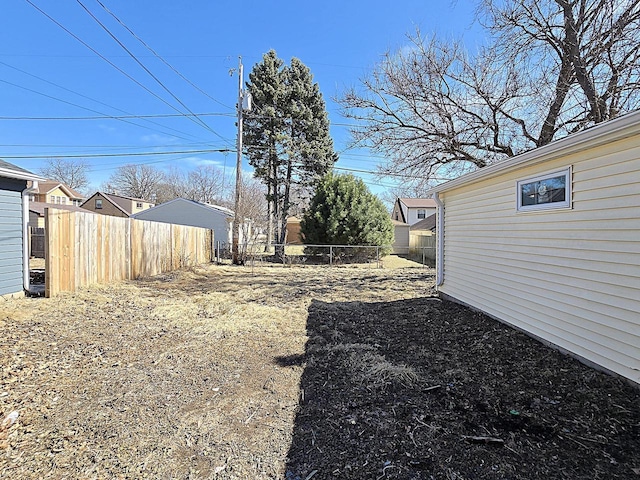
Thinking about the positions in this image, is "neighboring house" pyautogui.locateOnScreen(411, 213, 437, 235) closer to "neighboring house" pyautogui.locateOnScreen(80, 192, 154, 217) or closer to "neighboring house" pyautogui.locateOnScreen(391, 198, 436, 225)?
"neighboring house" pyautogui.locateOnScreen(391, 198, 436, 225)

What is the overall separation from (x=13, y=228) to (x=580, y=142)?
343 inches

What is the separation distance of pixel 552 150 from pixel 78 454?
5110 millimetres

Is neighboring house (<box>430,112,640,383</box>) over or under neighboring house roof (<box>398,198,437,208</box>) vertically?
under

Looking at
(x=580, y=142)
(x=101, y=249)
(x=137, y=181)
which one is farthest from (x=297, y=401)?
(x=137, y=181)

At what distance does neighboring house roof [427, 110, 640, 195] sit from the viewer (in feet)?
9.25

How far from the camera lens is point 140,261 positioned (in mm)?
9109

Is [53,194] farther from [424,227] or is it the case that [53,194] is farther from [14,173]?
[424,227]

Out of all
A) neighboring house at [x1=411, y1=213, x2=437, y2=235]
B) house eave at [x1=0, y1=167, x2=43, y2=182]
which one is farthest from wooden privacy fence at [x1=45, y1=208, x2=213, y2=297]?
neighboring house at [x1=411, y1=213, x2=437, y2=235]

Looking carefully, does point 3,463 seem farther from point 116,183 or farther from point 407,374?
point 116,183

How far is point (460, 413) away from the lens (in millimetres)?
2615

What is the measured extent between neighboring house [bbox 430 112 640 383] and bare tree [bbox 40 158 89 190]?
43.8m

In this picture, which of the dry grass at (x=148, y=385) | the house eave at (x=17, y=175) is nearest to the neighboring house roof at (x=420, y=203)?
the dry grass at (x=148, y=385)

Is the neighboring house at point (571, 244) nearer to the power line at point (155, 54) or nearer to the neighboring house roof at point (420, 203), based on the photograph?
the power line at point (155, 54)

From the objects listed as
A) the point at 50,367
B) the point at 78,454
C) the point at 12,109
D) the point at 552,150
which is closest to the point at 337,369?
the point at 78,454
